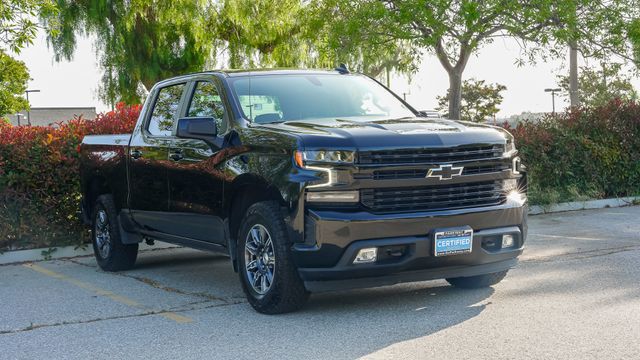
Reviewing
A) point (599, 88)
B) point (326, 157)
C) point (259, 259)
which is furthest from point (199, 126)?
point (599, 88)

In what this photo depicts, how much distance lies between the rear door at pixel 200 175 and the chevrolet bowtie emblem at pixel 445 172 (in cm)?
182

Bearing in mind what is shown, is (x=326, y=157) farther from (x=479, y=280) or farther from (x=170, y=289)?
(x=170, y=289)

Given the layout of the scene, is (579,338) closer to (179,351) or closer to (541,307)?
(541,307)

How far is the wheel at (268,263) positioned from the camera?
716cm

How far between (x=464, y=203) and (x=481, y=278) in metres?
1.14

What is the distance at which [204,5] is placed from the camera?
3644 cm

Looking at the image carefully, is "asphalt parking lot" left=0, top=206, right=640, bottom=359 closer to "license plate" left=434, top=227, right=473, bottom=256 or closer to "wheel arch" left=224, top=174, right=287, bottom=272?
"license plate" left=434, top=227, right=473, bottom=256

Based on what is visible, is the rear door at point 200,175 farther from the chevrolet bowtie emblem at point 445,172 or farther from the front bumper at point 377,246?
the chevrolet bowtie emblem at point 445,172

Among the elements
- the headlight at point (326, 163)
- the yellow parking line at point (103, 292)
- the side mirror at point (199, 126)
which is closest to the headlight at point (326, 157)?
the headlight at point (326, 163)

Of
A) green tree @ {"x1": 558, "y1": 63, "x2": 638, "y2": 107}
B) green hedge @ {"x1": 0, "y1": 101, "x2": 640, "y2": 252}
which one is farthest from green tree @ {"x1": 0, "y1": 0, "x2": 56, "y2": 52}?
green tree @ {"x1": 558, "y1": 63, "x2": 638, "y2": 107}

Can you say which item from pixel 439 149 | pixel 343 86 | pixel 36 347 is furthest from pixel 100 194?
pixel 439 149

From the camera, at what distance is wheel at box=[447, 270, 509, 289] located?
326 inches

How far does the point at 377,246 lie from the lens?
6945 millimetres

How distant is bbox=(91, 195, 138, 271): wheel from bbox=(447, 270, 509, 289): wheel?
387 cm
